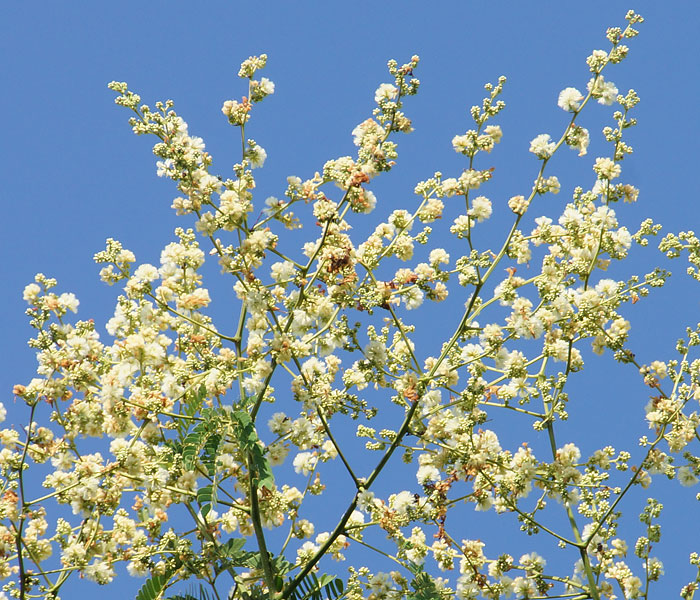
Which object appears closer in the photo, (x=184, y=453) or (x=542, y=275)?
(x=184, y=453)

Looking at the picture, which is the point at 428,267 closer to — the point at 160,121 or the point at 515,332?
the point at 515,332

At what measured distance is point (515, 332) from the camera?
27.1 ft

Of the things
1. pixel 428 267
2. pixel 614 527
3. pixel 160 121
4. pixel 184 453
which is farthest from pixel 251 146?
pixel 614 527

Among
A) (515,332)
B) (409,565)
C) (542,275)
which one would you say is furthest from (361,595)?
(542,275)

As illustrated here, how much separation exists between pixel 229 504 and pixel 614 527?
3.24 meters

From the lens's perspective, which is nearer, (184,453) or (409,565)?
(184,453)

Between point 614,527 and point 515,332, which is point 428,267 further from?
point 614,527

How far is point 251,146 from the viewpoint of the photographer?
340 inches

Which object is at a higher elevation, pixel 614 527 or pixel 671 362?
pixel 671 362

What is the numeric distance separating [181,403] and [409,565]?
7.81ft

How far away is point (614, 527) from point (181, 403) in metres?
3.78

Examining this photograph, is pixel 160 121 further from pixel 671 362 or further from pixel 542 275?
pixel 671 362

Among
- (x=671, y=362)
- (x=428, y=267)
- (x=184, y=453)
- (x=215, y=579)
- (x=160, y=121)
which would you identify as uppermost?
(x=160, y=121)

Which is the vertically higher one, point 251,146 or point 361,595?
point 251,146
